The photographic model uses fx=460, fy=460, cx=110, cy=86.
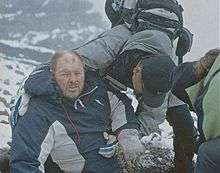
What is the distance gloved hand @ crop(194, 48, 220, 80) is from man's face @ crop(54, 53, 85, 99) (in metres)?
0.63

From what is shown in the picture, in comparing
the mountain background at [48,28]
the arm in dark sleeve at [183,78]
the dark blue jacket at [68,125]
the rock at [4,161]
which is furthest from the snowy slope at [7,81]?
the arm in dark sleeve at [183,78]

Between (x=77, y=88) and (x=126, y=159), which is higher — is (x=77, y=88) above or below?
above

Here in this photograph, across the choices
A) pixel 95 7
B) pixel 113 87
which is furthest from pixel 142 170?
pixel 95 7

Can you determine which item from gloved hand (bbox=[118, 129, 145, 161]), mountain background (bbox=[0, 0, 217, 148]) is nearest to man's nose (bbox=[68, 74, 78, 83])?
gloved hand (bbox=[118, 129, 145, 161])

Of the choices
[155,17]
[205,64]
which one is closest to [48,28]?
[155,17]

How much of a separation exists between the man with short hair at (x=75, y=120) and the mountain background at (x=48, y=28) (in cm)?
469

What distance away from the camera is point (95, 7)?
34.1 ft

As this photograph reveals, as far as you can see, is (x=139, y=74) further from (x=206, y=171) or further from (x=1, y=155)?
(x=1, y=155)

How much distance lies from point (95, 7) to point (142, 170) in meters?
7.73

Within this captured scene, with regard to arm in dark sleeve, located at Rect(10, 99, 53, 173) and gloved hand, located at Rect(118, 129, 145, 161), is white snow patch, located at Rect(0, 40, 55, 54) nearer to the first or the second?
gloved hand, located at Rect(118, 129, 145, 161)

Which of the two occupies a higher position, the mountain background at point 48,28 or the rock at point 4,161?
the rock at point 4,161

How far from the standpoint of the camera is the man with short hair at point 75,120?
7.67 feet

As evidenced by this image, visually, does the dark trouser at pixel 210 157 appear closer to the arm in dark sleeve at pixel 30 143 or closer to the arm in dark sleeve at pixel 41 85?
the arm in dark sleeve at pixel 30 143

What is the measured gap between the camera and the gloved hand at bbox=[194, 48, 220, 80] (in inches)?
86.3
